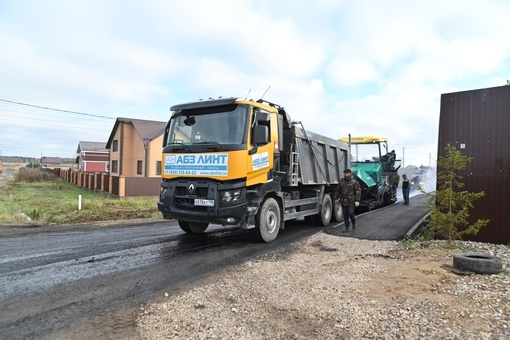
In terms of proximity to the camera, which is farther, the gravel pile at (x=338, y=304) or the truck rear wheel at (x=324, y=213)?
the truck rear wheel at (x=324, y=213)

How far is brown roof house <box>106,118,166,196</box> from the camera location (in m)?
29.4

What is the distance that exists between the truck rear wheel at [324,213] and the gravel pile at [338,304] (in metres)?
4.67

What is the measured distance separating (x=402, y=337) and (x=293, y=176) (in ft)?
19.2

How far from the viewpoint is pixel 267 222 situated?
7812 mm

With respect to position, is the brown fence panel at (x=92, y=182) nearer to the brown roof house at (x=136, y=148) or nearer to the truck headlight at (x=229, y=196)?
the brown roof house at (x=136, y=148)

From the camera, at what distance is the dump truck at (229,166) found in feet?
22.4

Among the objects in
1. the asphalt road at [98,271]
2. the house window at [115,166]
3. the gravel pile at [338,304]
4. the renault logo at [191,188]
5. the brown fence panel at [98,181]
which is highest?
the house window at [115,166]

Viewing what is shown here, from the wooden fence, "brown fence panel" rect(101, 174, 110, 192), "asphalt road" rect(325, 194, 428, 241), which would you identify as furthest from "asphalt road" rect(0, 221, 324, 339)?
"brown fence panel" rect(101, 174, 110, 192)

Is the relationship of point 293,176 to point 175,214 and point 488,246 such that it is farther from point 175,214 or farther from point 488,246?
point 488,246

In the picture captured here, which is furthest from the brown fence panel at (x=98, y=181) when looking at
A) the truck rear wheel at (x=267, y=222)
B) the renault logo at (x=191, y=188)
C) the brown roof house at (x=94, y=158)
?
the brown roof house at (x=94, y=158)

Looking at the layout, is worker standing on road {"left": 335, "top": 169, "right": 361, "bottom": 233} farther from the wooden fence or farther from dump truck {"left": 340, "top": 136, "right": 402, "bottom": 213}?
the wooden fence

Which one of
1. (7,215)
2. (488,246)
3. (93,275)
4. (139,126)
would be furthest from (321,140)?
(139,126)

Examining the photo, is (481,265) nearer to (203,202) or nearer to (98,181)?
(203,202)

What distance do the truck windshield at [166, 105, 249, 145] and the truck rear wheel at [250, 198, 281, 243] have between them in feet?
5.74
